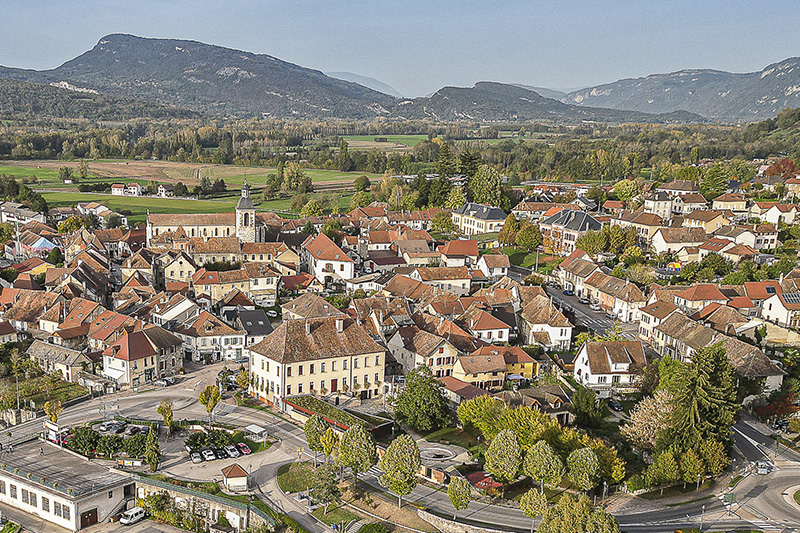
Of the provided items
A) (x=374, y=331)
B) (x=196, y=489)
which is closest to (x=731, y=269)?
(x=374, y=331)

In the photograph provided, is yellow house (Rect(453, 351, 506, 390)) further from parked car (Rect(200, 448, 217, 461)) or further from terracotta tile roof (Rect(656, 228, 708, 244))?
terracotta tile roof (Rect(656, 228, 708, 244))

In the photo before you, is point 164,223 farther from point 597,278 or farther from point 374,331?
point 597,278

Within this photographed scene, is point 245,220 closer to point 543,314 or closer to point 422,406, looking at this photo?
point 543,314

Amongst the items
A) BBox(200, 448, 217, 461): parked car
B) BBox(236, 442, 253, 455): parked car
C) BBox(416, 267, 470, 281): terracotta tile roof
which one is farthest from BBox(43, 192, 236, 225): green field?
BBox(200, 448, 217, 461): parked car

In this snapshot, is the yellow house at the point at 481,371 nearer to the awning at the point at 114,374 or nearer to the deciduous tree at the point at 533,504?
the deciduous tree at the point at 533,504

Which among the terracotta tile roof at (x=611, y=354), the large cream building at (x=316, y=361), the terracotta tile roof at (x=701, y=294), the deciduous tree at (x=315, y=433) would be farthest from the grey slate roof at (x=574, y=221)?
the deciduous tree at (x=315, y=433)

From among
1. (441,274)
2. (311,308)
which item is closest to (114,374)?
(311,308)
